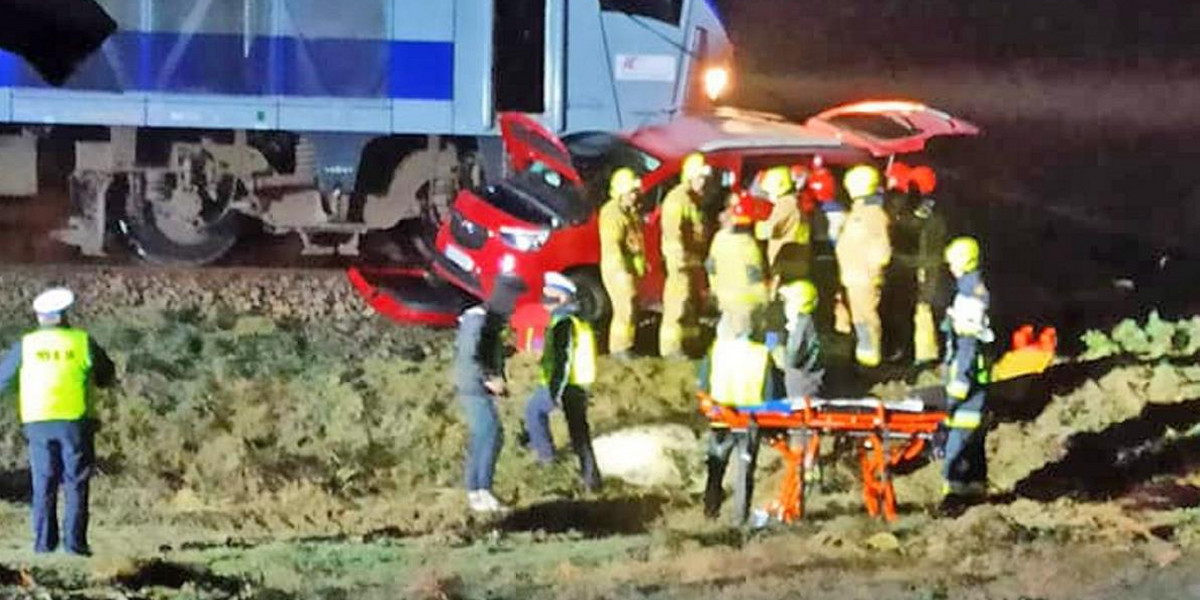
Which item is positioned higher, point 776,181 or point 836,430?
point 776,181

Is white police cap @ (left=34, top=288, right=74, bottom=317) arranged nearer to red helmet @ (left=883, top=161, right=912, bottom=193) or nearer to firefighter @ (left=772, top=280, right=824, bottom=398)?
firefighter @ (left=772, top=280, right=824, bottom=398)

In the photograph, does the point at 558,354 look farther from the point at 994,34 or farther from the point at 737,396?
the point at 994,34

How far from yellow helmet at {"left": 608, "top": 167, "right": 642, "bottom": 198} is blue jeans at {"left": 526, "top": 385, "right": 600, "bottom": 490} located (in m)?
0.88

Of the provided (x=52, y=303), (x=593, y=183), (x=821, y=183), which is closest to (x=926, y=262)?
(x=821, y=183)

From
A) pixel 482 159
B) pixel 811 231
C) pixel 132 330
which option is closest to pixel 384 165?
pixel 482 159

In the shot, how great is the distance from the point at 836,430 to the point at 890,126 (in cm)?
121

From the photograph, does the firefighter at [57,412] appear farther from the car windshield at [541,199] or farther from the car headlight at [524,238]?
the car windshield at [541,199]

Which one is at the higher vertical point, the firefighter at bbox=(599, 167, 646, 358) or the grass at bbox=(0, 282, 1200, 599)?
the firefighter at bbox=(599, 167, 646, 358)

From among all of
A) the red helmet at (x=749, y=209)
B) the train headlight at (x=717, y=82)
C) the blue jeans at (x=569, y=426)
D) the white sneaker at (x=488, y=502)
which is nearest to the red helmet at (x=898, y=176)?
the red helmet at (x=749, y=209)

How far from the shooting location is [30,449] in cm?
582

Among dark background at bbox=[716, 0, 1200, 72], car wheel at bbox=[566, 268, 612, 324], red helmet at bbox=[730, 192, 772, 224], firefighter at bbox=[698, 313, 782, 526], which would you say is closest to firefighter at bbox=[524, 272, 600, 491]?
car wheel at bbox=[566, 268, 612, 324]

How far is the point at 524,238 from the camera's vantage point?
6.85 metres

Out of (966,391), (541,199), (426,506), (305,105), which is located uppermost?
(305,105)

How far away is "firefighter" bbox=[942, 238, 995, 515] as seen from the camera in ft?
20.4
